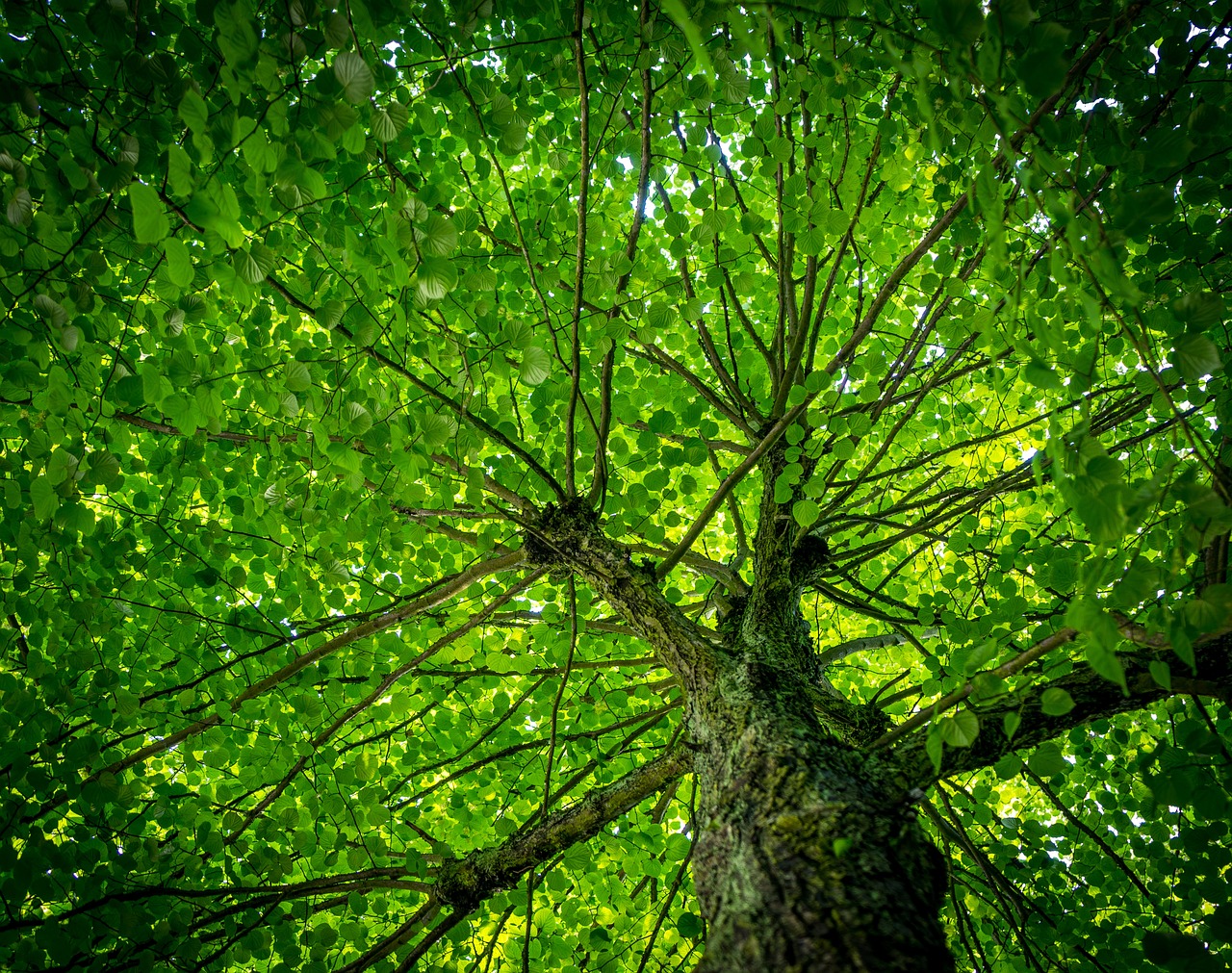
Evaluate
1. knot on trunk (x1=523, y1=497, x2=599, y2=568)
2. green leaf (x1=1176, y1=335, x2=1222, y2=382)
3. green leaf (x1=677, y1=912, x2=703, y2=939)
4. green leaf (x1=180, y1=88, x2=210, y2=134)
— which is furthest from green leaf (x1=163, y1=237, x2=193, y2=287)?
green leaf (x1=677, y1=912, x2=703, y2=939)

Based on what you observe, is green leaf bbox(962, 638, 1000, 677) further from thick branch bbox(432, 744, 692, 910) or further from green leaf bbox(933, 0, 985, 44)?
thick branch bbox(432, 744, 692, 910)

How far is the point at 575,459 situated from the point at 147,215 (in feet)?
5.35

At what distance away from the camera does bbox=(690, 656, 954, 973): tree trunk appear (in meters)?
1.14

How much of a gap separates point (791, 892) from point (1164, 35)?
2587 millimetres

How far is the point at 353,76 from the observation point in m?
1.34

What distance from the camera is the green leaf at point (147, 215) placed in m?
1.20

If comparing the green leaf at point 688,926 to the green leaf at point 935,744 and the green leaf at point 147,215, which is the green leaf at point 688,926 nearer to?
the green leaf at point 935,744

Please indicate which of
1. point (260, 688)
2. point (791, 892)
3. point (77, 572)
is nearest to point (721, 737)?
point (791, 892)

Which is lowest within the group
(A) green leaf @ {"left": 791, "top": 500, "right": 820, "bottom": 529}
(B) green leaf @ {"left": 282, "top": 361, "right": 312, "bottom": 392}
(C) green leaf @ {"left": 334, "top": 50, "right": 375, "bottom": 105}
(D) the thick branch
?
(D) the thick branch

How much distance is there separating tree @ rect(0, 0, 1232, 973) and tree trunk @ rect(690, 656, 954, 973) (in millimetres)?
11

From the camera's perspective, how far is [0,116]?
1802 millimetres

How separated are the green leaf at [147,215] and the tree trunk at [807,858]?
1.67m

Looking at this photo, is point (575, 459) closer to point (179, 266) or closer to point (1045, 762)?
point (179, 266)

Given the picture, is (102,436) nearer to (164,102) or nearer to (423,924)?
(164,102)
